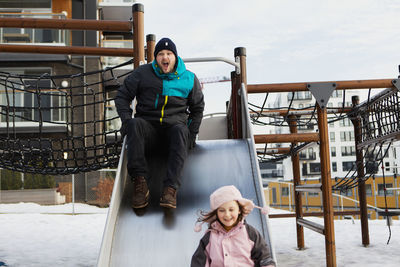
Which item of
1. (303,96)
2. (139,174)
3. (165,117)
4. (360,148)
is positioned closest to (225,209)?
(139,174)

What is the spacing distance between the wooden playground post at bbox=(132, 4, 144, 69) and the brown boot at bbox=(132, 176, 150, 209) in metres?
1.29

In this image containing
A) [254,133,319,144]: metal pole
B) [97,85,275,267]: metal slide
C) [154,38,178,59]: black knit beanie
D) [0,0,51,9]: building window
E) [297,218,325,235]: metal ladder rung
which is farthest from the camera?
[0,0,51,9]: building window

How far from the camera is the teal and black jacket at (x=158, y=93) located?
9.77 feet

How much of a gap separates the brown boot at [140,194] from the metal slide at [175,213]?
5cm

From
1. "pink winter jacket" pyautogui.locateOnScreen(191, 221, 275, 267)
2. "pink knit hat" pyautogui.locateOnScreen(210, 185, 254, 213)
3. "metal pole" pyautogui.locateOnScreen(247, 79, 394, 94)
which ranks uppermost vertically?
"metal pole" pyautogui.locateOnScreen(247, 79, 394, 94)

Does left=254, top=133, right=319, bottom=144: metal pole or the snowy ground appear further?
the snowy ground

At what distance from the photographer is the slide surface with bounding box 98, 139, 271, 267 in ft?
7.45

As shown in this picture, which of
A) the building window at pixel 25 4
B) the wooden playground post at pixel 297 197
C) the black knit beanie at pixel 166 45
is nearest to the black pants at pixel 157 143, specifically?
the black knit beanie at pixel 166 45

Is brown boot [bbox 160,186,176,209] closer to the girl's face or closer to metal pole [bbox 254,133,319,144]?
the girl's face

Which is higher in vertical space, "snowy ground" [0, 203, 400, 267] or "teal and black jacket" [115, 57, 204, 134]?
"teal and black jacket" [115, 57, 204, 134]

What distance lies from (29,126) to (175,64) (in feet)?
39.0

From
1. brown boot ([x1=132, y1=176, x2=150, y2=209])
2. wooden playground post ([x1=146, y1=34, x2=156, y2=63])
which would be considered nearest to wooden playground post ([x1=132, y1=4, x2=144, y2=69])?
wooden playground post ([x1=146, y1=34, x2=156, y2=63])

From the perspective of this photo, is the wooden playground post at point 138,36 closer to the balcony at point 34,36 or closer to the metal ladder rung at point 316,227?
the metal ladder rung at point 316,227

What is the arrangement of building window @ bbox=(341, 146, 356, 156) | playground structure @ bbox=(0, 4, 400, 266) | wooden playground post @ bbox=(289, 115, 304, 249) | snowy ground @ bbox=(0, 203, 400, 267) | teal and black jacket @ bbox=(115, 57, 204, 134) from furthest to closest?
building window @ bbox=(341, 146, 356, 156) → wooden playground post @ bbox=(289, 115, 304, 249) → snowy ground @ bbox=(0, 203, 400, 267) → teal and black jacket @ bbox=(115, 57, 204, 134) → playground structure @ bbox=(0, 4, 400, 266)
